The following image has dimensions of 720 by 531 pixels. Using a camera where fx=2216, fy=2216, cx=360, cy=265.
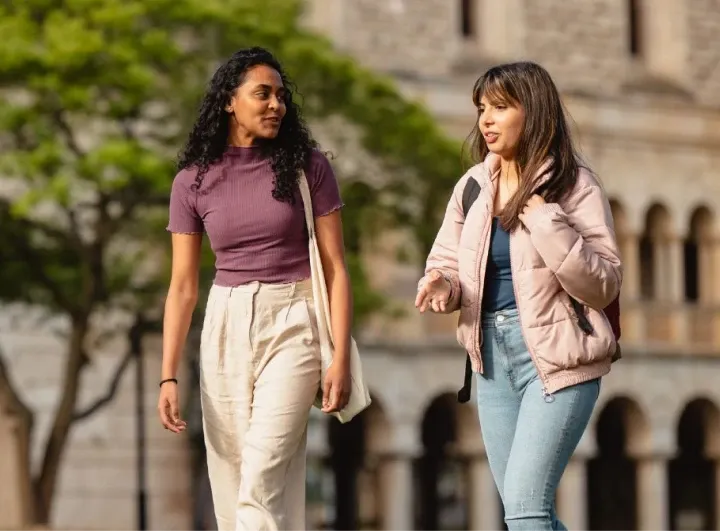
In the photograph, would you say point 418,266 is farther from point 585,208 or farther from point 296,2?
point 585,208

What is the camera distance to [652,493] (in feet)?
121

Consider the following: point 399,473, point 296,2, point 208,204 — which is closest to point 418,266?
point 399,473

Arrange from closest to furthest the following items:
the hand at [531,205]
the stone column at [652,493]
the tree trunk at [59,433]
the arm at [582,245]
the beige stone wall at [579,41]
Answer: the arm at [582,245] < the hand at [531,205] < the tree trunk at [59,433] < the stone column at [652,493] < the beige stone wall at [579,41]

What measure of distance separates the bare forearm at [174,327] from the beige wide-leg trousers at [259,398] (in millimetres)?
79

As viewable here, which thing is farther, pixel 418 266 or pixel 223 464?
pixel 418 266

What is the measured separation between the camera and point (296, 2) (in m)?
25.8

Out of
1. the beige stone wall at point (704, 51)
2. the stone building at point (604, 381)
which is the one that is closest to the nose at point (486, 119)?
the stone building at point (604, 381)

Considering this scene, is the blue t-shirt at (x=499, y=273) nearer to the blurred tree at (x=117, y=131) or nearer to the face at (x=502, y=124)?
the face at (x=502, y=124)

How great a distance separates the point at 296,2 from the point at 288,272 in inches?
751

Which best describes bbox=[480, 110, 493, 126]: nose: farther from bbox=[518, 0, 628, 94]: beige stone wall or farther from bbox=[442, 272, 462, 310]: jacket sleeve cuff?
bbox=[518, 0, 628, 94]: beige stone wall

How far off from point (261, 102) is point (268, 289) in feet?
1.95

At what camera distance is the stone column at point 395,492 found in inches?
1348

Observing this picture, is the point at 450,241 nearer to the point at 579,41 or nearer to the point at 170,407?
the point at 170,407

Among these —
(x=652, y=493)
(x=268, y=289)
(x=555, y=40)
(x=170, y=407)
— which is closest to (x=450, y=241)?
(x=268, y=289)
